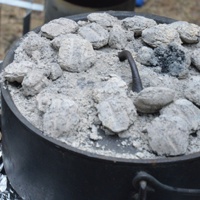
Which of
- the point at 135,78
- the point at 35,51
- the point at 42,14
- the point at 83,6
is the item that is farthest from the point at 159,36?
the point at 42,14

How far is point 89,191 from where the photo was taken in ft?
3.43

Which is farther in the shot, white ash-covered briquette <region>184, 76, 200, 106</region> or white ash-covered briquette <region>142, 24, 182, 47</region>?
white ash-covered briquette <region>142, 24, 182, 47</region>

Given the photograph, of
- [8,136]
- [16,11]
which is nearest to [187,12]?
[16,11]

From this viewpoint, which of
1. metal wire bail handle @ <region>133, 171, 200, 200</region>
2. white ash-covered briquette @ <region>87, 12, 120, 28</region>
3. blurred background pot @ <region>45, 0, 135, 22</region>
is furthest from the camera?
blurred background pot @ <region>45, 0, 135, 22</region>

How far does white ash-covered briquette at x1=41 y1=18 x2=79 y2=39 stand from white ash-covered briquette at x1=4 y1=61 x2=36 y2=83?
127mm

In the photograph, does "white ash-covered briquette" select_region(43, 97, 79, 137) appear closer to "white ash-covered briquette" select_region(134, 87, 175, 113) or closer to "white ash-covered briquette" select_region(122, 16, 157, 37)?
"white ash-covered briquette" select_region(134, 87, 175, 113)

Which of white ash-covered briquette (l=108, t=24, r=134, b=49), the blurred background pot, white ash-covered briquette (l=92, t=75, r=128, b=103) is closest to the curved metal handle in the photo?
white ash-covered briquette (l=92, t=75, r=128, b=103)

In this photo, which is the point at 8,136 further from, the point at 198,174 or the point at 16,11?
the point at 16,11

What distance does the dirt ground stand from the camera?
105 inches

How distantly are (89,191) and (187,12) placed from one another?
2.11m

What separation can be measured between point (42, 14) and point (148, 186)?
2.04 meters

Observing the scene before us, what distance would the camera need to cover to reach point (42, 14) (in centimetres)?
287

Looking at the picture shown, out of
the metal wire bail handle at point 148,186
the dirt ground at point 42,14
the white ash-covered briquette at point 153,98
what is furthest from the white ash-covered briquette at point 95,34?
the dirt ground at point 42,14

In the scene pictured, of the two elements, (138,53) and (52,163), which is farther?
(138,53)
